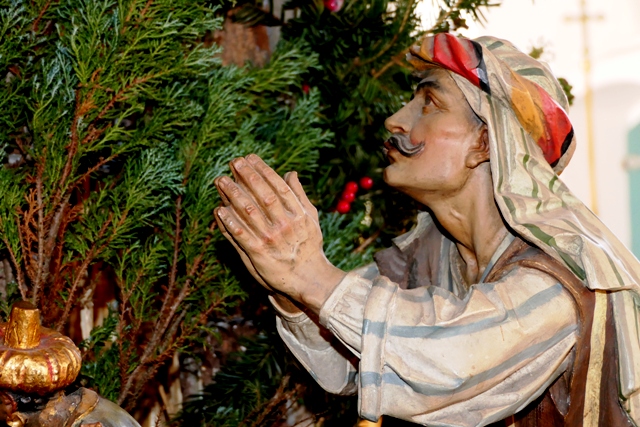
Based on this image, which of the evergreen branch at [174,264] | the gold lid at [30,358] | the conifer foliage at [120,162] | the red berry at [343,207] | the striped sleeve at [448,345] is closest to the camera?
the gold lid at [30,358]

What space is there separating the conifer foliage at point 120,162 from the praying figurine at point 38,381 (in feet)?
1.25

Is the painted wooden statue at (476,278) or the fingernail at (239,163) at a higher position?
the fingernail at (239,163)

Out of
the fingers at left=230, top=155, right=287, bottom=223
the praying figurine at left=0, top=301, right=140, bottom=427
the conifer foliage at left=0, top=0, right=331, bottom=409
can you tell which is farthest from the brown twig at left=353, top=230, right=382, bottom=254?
the praying figurine at left=0, top=301, right=140, bottom=427

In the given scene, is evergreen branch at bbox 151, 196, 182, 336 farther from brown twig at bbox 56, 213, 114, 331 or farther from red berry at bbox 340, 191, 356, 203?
red berry at bbox 340, 191, 356, 203

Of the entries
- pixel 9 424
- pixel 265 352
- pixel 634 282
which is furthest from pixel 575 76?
pixel 9 424

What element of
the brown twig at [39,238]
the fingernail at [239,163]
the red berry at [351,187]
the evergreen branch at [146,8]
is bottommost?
the red berry at [351,187]

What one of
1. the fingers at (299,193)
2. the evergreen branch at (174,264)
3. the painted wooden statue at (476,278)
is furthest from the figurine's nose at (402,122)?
the evergreen branch at (174,264)

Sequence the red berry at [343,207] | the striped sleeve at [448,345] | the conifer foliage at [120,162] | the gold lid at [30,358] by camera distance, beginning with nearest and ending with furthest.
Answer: the gold lid at [30,358] < the striped sleeve at [448,345] < the conifer foliage at [120,162] < the red berry at [343,207]

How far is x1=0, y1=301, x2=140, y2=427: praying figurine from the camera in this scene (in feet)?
3.92

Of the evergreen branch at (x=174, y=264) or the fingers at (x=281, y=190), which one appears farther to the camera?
the evergreen branch at (x=174, y=264)

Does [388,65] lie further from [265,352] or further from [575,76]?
[575,76]

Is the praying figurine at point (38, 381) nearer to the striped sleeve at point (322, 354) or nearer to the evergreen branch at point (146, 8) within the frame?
the striped sleeve at point (322, 354)

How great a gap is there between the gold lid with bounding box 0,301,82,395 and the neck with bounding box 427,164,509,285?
0.57 meters

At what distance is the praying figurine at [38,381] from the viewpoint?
3.92ft
